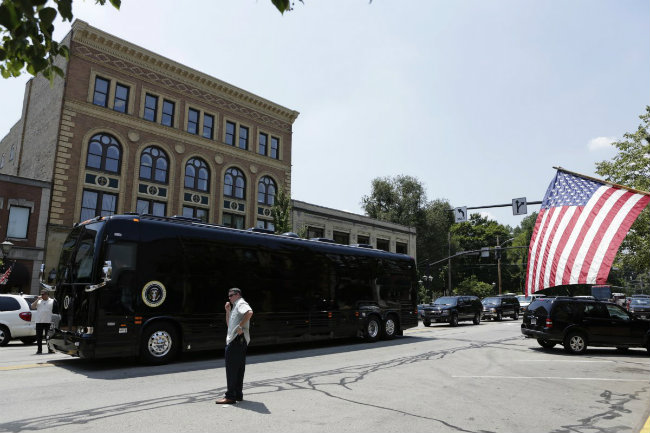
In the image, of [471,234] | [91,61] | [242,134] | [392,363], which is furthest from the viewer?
[471,234]

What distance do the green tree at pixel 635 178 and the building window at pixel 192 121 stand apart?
29.0 m

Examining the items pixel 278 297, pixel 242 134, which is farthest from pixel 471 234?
pixel 278 297

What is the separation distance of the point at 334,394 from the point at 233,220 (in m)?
27.0

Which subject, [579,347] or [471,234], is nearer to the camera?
[579,347]

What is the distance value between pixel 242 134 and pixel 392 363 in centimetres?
2729

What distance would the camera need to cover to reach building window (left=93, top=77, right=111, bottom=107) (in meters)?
27.6

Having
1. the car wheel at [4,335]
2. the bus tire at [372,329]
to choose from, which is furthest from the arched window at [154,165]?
the bus tire at [372,329]

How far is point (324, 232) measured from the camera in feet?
127

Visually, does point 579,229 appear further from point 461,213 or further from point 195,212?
point 195,212

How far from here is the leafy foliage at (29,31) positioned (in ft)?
10.4

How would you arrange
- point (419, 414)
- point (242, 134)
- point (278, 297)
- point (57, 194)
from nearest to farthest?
point (419, 414) → point (278, 297) → point (57, 194) → point (242, 134)

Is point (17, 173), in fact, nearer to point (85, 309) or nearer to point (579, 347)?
point (85, 309)

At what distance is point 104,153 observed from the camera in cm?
2759

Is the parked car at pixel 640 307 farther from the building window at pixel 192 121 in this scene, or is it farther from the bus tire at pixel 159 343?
the building window at pixel 192 121
